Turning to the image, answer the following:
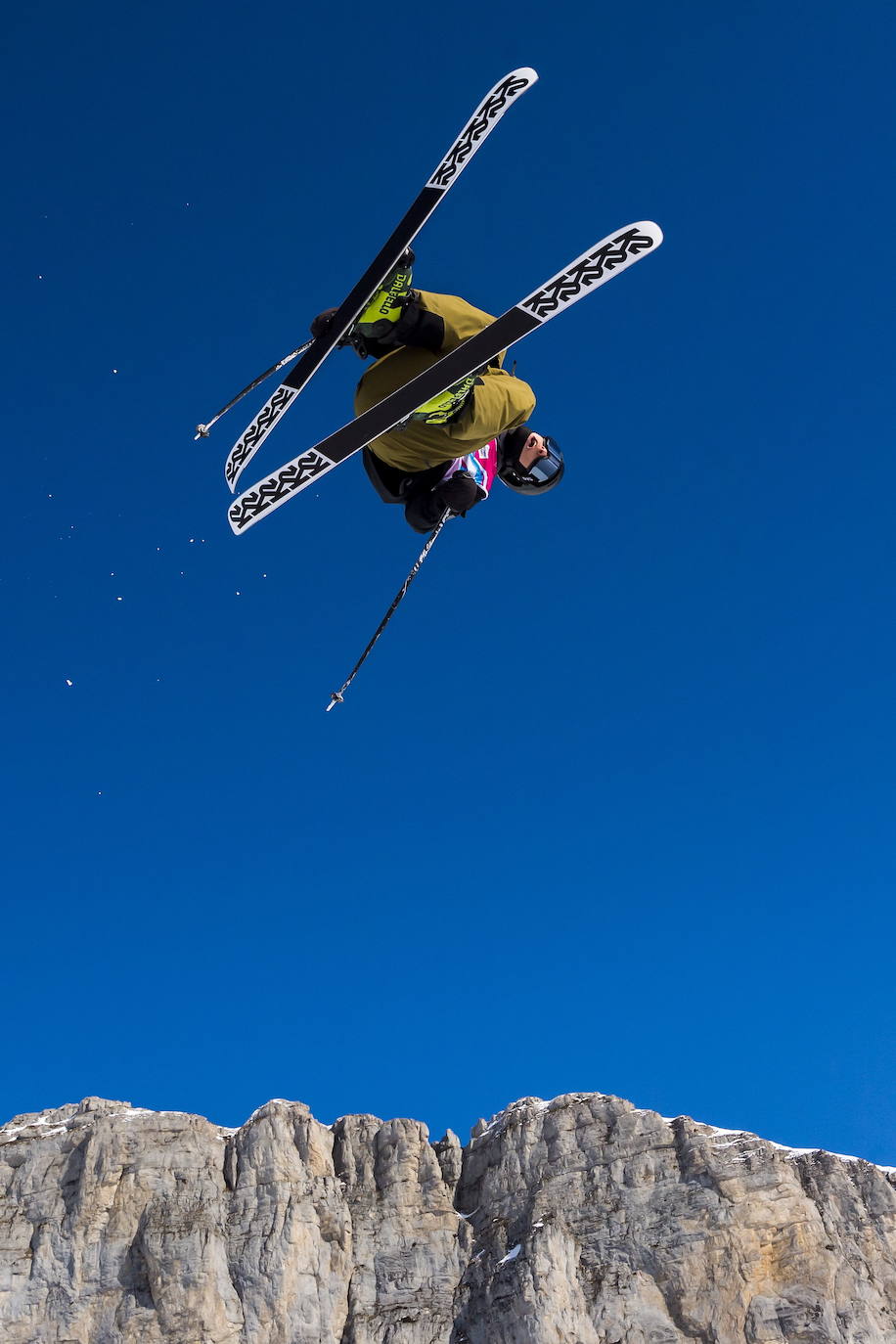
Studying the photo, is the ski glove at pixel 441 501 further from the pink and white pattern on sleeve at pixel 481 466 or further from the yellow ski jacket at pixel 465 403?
the yellow ski jacket at pixel 465 403

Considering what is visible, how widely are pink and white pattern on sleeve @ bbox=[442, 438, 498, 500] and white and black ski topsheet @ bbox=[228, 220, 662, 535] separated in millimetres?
1027

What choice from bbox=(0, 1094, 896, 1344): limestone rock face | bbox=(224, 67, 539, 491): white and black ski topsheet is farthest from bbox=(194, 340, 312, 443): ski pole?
bbox=(0, 1094, 896, 1344): limestone rock face

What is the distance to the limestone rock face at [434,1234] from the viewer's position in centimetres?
6303

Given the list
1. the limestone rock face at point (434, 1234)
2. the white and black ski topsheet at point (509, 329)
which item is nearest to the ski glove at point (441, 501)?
the white and black ski topsheet at point (509, 329)

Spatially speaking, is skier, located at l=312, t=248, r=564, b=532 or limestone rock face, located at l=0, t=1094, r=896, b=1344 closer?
skier, located at l=312, t=248, r=564, b=532

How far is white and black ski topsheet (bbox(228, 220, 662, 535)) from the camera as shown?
8359 millimetres

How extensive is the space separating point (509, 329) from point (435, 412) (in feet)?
2.89

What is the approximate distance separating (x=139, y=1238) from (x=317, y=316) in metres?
70.8

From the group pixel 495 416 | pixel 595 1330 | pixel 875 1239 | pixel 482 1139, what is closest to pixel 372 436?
pixel 495 416

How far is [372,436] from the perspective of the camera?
Result: 29.4ft

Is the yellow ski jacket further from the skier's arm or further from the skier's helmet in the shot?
the skier's helmet

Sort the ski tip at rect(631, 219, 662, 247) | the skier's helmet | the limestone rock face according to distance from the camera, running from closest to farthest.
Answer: the ski tip at rect(631, 219, 662, 247) < the skier's helmet < the limestone rock face

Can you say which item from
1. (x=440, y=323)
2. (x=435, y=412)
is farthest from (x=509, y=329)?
(x=435, y=412)

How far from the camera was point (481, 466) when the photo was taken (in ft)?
33.3
